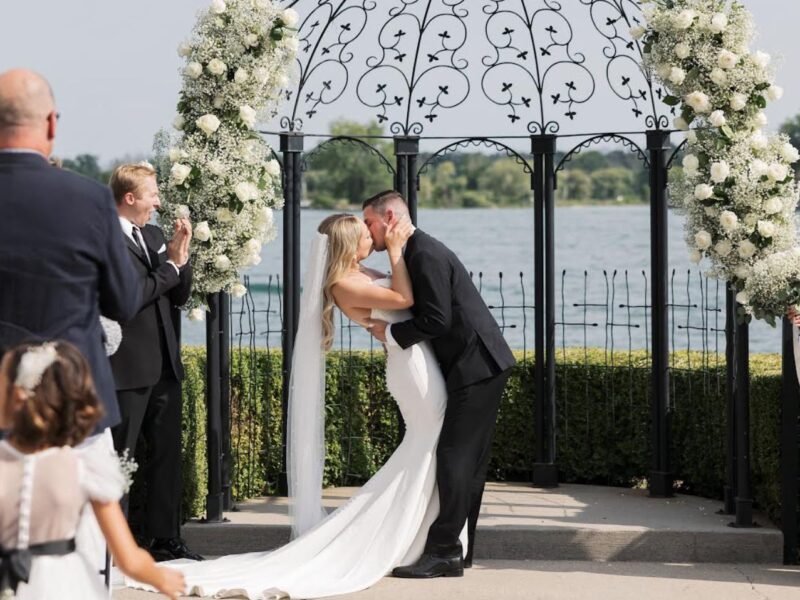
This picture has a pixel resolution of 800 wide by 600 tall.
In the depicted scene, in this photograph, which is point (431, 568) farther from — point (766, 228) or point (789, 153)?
point (789, 153)

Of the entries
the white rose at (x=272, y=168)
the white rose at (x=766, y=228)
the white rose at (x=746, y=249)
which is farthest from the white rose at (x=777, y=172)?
the white rose at (x=272, y=168)

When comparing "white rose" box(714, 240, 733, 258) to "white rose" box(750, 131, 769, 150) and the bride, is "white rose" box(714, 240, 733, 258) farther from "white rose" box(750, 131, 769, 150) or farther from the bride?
the bride

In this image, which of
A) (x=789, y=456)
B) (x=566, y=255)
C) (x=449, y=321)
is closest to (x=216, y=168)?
(x=449, y=321)

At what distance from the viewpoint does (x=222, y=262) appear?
22.4 ft

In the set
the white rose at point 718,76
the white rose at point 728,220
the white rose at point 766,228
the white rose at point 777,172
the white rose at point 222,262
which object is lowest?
the white rose at point 222,262

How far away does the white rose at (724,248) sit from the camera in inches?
264

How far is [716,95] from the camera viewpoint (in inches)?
272

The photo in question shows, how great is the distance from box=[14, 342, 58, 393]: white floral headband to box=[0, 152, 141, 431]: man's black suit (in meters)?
0.57

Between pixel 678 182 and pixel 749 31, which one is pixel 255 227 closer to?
pixel 678 182

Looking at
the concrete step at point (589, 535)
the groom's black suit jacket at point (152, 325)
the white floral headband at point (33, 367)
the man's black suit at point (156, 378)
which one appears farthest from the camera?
the concrete step at point (589, 535)

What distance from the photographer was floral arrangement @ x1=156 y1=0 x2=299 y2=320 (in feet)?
22.5

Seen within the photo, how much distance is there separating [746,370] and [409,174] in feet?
7.90

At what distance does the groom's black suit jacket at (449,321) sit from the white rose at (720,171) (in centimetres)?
135

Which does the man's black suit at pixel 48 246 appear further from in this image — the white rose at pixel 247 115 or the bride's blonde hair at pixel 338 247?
the white rose at pixel 247 115
